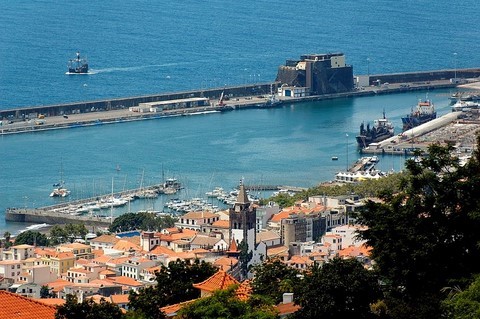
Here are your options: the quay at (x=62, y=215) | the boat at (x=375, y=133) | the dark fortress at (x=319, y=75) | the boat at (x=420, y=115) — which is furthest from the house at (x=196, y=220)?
the dark fortress at (x=319, y=75)

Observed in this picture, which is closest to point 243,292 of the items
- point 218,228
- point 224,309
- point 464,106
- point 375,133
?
point 224,309

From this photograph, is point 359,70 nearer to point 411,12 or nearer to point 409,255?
point 411,12

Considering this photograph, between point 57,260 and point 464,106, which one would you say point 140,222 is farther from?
point 464,106

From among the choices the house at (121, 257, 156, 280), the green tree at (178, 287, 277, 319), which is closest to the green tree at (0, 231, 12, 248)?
the house at (121, 257, 156, 280)

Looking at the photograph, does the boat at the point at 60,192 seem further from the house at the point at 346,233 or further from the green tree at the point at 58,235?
the house at the point at 346,233

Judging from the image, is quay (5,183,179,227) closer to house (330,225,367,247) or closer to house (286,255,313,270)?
house (330,225,367,247)

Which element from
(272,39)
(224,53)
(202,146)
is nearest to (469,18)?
(272,39)
